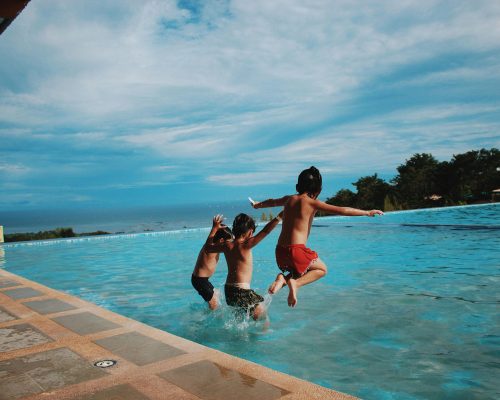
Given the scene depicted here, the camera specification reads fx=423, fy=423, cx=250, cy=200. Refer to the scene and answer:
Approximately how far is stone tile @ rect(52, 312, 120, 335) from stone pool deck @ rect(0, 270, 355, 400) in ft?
0.03

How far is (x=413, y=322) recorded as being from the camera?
611 cm

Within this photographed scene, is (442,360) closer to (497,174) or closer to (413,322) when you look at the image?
(413,322)

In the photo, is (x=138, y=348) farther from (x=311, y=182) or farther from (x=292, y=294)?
(x=311, y=182)

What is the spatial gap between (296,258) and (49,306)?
3.36m

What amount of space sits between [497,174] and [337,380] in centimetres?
3506

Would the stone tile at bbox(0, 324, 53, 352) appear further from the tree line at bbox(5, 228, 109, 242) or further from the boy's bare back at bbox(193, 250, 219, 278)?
the tree line at bbox(5, 228, 109, 242)

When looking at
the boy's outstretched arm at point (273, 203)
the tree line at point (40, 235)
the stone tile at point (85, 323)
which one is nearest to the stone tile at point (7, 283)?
the stone tile at point (85, 323)

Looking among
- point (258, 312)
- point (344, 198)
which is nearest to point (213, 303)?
point (258, 312)

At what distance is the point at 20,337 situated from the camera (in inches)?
166

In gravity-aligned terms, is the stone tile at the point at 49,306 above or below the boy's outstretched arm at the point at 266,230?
below

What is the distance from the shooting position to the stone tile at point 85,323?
14.4 ft

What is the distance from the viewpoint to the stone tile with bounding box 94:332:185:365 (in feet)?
11.4

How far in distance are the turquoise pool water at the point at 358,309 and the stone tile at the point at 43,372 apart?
84.2 inches

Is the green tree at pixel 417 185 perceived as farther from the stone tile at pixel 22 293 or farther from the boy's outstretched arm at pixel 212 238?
the stone tile at pixel 22 293
